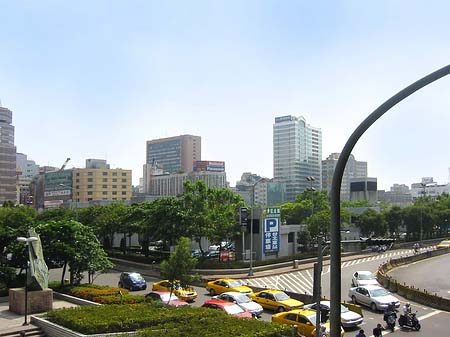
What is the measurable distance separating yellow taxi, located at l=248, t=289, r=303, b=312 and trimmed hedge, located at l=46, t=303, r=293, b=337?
686 centimetres

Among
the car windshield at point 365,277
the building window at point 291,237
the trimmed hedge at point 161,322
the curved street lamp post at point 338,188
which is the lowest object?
the car windshield at point 365,277

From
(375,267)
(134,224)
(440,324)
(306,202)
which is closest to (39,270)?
(440,324)

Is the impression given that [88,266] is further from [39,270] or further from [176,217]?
[176,217]

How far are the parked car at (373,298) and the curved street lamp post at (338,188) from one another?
22.8 m

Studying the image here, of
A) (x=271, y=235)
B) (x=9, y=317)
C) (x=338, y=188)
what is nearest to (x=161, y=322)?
(x=9, y=317)

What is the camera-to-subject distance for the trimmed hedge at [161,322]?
1759 cm

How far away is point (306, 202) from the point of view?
7725cm

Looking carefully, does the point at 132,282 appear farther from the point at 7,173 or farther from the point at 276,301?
the point at 7,173

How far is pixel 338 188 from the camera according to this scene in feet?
23.6

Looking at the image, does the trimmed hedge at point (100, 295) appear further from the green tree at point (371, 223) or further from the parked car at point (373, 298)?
the green tree at point (371, 223)

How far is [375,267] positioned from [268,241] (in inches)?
423

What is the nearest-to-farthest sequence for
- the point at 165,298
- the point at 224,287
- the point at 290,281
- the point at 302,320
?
the point at 302,320
the point at 165,298
the point at 224,287
the point at 290,281

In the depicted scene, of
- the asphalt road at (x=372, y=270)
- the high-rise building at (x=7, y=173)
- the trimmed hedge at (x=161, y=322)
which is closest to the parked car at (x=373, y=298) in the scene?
the asphalt road at (x=372, y=270)

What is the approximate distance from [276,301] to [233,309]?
4.57 meters
